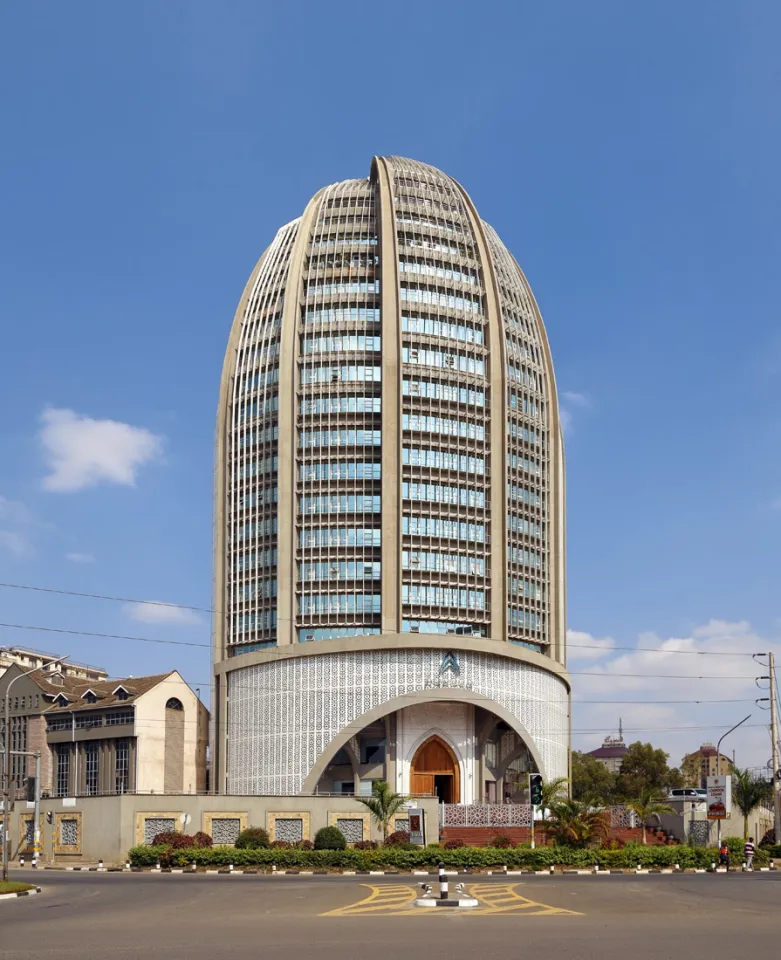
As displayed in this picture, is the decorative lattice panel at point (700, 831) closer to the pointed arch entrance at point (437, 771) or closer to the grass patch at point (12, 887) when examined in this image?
the pointed arch entrance at point (437, 771)

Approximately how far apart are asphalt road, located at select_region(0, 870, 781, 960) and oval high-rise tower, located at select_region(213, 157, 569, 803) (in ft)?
163

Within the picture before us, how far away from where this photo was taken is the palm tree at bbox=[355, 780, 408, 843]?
267ft

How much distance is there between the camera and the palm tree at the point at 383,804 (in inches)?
3206

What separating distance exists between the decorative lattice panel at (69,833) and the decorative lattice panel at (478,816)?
26.0 meters

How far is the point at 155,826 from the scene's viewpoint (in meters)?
82.8

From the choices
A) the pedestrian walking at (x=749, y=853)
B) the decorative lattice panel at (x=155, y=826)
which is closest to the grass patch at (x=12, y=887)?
the decorative lattice panel at (x=155, y=826)

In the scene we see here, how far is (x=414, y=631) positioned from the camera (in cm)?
10500

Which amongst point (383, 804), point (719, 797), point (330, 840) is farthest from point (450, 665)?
point (719, 797)

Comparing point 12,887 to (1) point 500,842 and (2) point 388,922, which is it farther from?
(1) point 500,842

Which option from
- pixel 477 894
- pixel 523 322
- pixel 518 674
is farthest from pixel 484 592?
pixel 477 894

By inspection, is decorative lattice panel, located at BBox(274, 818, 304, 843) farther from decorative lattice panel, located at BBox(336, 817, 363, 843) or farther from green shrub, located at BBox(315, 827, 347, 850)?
A: green shrub, located at BBox(315, 827, 347, 850)

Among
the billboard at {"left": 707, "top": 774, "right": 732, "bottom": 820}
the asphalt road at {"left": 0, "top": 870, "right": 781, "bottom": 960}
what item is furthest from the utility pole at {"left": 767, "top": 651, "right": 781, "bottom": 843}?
the asphalt road at {"left": 0, "top": 870, "right": 781, "bottom": 960}

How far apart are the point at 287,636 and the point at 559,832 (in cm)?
3833

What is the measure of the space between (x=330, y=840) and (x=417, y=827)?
7.30 meters
